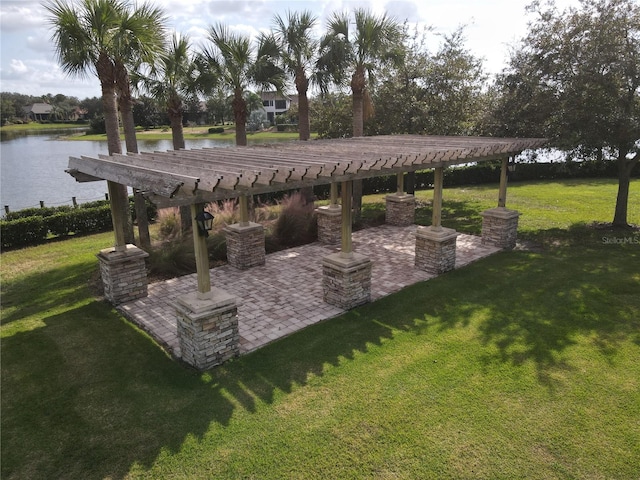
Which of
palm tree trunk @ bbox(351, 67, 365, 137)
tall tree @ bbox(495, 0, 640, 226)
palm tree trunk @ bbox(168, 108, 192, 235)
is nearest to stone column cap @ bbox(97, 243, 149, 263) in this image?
palm tree trunk @ bbox(168, 108, 192, 235)

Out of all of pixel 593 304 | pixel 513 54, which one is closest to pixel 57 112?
pixel 513 54

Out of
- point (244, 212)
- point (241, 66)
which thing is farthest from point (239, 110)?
point (244, 212)

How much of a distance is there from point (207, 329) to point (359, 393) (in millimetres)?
2376

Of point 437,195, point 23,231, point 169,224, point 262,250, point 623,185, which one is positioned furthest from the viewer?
point 23,231

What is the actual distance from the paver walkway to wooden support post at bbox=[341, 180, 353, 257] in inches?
47.4

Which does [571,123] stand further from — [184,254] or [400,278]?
[184,254]

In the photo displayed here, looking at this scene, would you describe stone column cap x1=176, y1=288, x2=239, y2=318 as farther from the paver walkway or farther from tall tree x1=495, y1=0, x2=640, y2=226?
tall tree x1=495, y1=0, x2=640, y2=226

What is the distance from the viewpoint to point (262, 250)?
1099 cm

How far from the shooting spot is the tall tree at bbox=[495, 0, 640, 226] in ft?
37.2

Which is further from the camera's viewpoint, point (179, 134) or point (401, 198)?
point (401, 198)

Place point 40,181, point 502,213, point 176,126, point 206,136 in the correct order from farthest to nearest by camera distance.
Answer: point 206,136 → point 40,181 → point 176,126 → point 502,213

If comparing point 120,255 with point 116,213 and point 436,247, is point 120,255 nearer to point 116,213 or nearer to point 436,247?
point 116,213

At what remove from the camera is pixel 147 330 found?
301 inches

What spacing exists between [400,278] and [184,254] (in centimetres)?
534
